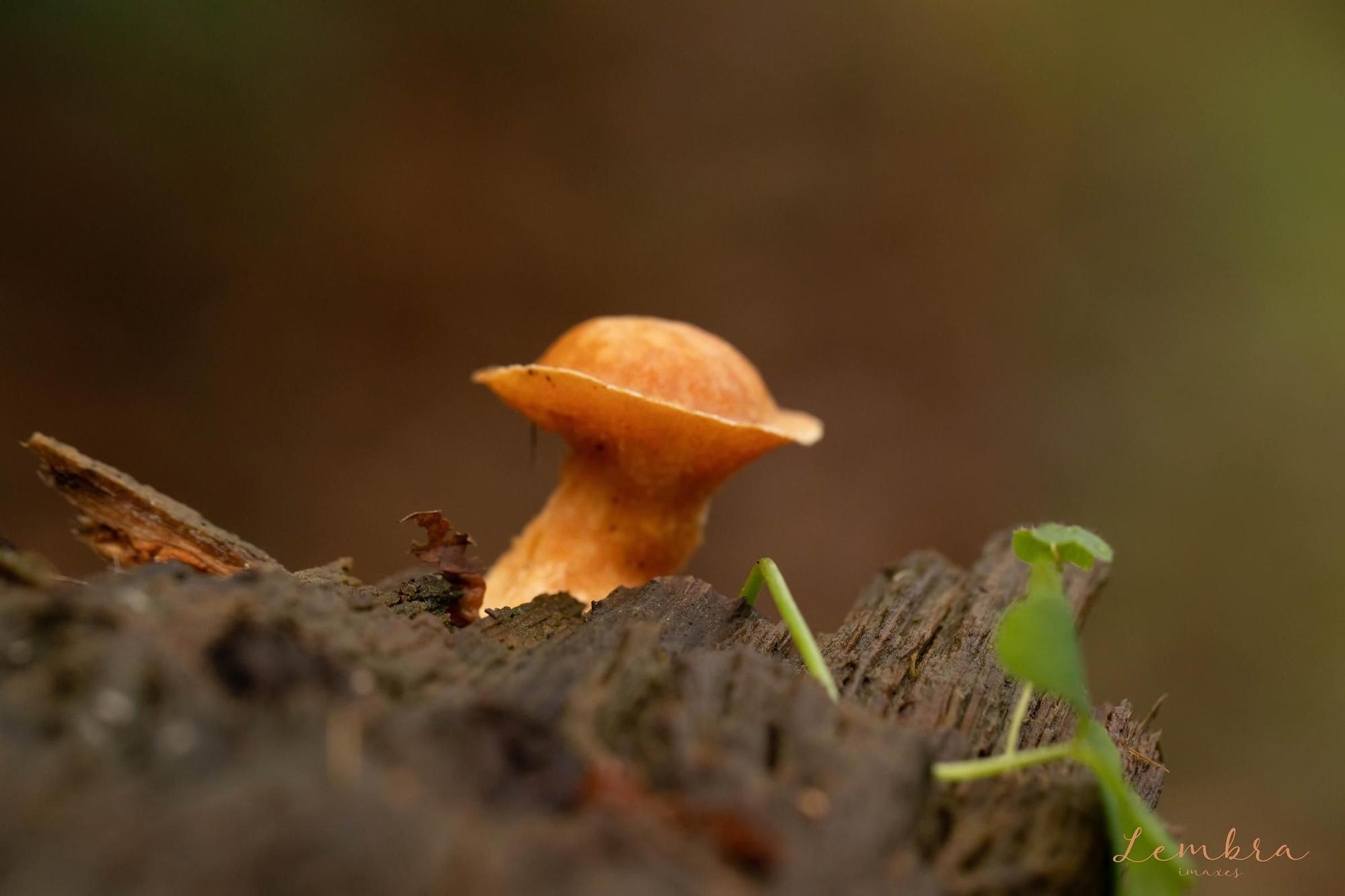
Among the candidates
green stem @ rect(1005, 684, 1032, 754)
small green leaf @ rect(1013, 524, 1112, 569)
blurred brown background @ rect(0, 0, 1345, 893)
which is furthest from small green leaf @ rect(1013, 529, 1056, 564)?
blurred brown background @ rect(0, 0, 1345, 893)

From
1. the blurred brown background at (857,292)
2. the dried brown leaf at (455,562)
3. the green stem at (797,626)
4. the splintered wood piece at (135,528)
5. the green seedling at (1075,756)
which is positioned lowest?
the green seedling at (1075,756)

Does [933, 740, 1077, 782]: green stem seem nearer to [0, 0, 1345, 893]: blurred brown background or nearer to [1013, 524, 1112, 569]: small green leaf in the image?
[1013, 524, 1112, 569]: small green leaf

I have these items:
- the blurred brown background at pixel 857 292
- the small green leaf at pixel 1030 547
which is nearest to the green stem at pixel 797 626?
the small green leaf at pixel 1030 547

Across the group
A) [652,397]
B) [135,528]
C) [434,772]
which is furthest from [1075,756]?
[135,528]

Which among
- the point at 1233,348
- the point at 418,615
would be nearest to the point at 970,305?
the point at 1233,348

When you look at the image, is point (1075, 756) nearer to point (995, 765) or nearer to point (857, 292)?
point (995, 765)

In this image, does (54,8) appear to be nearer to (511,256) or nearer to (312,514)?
(511,256)

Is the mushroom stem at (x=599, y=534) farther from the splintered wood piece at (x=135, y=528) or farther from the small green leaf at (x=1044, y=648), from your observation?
the small green leaf at (x=1044, y=648)
